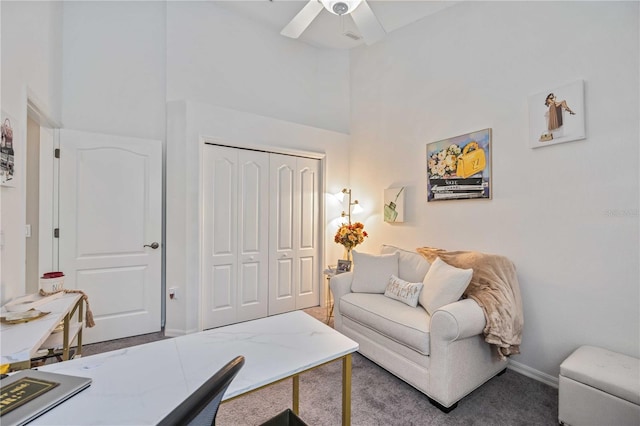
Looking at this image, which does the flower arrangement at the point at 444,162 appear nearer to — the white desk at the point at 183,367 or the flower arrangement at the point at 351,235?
the flower arrangement at the point at 351,235

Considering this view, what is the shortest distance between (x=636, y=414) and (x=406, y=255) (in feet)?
5.58

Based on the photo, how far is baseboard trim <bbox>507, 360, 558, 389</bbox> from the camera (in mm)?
2170

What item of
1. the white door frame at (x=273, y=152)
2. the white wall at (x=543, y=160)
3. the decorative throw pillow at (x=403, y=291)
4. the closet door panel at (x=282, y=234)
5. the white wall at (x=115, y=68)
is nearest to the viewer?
the white wall at (x=543, y=160)

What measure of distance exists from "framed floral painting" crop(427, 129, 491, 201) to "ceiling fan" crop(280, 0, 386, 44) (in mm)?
1225

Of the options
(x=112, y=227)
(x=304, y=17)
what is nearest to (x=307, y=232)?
(x=112, y=227)

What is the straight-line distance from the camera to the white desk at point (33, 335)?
44.6 inches

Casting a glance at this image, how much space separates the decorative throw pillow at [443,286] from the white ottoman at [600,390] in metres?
0.68

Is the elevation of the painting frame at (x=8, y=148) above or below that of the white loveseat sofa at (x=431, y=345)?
above

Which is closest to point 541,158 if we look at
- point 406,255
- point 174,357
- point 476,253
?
point 476,253

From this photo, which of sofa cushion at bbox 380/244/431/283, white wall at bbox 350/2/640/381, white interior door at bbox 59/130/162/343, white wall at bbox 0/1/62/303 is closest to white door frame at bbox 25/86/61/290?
white interior door at bbox 59/130/162/343

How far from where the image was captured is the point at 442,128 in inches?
116

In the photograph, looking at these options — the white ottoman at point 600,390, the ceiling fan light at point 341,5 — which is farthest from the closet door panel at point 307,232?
the white ottoman at point 600,390

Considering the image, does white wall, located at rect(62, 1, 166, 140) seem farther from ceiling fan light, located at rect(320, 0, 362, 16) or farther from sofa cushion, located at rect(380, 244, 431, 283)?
sofa cushion, located at rect(380, 244, 431, 283)

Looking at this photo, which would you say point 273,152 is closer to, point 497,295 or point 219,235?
point 219,235
